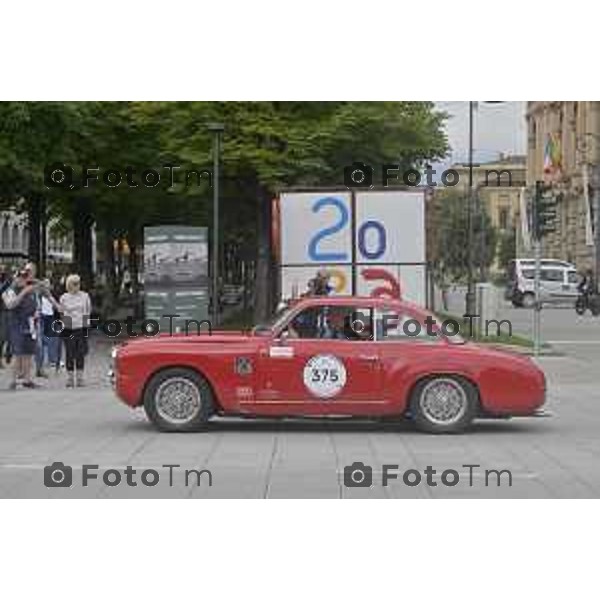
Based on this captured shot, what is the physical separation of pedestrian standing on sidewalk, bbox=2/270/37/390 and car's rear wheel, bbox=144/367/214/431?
5527mm

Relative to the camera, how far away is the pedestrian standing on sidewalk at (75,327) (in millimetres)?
19453

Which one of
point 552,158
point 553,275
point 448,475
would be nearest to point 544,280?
point 553,275

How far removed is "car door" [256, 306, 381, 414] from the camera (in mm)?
14078

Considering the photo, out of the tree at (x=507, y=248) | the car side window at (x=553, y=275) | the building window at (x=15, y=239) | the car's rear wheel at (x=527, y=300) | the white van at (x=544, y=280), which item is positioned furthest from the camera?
the building window at (x=15, y=239)

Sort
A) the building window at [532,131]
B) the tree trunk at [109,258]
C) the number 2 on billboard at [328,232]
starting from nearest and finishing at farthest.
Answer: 1. the building window at [532,131]
2. the number 2 on billboard at [328,232]
3. the tree trunk at [109,258]

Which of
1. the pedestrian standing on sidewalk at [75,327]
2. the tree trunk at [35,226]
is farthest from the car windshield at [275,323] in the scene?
the tree trunk at [35,226]

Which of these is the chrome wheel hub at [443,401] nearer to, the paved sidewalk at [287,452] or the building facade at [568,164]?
the paved sidewalk at [287,452]

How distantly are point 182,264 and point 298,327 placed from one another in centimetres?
1078

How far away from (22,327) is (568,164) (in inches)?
443

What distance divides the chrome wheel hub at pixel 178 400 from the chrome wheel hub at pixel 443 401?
7.76ft

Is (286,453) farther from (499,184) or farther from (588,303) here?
(588,303)

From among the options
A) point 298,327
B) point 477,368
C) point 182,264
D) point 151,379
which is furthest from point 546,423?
point 182,264

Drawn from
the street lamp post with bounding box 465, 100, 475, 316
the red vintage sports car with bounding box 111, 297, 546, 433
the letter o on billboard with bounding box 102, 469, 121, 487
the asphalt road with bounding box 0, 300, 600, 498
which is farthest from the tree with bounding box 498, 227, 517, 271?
the letter o on billboard with bounding box 102, 469, 121, 487

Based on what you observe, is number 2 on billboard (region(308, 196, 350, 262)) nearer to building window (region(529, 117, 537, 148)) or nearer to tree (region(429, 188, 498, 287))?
tree (region(429, 188, 498, 287))
